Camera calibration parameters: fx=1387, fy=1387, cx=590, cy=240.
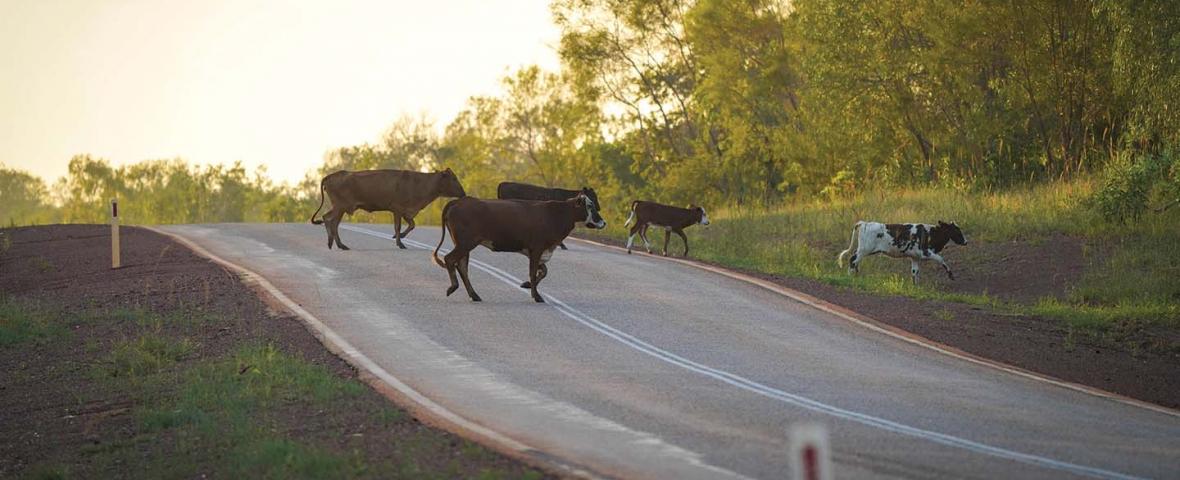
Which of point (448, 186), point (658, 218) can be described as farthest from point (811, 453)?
point (658, 218)

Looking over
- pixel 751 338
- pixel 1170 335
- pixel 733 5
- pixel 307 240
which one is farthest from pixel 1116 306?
pixel 733 5

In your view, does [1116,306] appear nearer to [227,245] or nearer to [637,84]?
[227,245]

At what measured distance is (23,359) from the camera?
17.9 m

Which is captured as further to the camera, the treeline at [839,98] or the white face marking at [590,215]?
the treeline at [839,98]

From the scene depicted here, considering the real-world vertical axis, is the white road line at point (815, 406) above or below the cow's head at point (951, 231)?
below

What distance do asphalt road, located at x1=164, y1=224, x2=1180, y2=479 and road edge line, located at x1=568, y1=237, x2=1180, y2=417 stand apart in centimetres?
26

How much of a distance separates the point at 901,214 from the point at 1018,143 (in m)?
7.81

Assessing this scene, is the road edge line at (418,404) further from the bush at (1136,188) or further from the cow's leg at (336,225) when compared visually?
the bush at (1136,188)

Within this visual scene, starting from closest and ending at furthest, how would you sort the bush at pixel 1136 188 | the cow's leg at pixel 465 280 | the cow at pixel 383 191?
the cow's leg at pixel 465 280, the cow at pixel 383 191, the bush at pixel 1136 188

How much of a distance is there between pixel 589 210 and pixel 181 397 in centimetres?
776

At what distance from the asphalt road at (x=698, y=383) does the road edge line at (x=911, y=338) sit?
26cm

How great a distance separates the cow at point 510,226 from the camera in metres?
19.6

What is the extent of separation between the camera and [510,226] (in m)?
19.8

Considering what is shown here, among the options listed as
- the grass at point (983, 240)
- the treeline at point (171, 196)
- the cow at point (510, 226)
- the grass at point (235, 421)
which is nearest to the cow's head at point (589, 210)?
the cow at point (510, 226)
